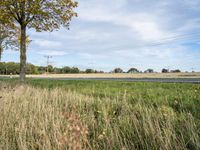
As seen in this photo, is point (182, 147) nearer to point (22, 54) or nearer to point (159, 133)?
point (159, 133)

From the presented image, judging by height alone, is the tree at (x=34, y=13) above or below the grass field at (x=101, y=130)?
above

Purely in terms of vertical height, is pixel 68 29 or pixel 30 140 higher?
pixel 68 29

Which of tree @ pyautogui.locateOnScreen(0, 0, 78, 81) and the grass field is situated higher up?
tree @ pyautogui.locateOnScreen(0, 0, 78, 81)

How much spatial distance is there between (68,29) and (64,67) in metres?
109

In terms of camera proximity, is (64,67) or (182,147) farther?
(64,67)

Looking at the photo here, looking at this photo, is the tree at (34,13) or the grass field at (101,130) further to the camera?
the tree at (34,13)

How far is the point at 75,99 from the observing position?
25.4ft

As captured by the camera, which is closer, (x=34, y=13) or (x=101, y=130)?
(x=101, y=130)

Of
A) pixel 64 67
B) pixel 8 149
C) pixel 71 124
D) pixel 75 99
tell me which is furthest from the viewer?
pixel 64 67

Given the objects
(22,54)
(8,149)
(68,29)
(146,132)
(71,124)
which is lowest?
(8,149)

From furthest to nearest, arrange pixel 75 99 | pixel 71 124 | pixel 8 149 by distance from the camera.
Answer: pixel 75 99 → pixel 8 149 → pixel 71 124

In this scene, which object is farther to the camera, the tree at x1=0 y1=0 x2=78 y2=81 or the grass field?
the tree at x1=0 y1=0 x2=78 y2=81

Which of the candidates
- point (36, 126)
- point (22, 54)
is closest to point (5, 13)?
point (22, 54)

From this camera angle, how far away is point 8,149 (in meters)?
4.25
